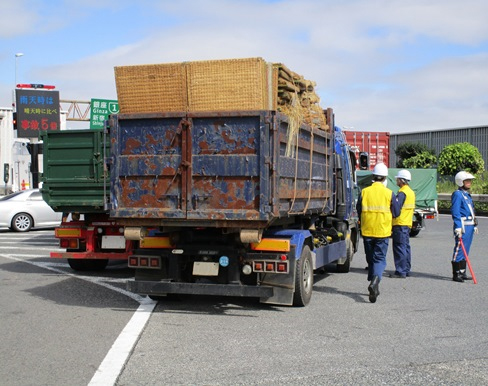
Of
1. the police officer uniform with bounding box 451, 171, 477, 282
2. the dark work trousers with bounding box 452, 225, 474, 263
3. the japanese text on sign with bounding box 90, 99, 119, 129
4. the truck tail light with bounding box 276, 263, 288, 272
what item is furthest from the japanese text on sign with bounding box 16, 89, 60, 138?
A: the truck tail light with bounding box 276, 263, 288, 272

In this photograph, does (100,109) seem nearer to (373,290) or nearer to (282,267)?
(373,290)

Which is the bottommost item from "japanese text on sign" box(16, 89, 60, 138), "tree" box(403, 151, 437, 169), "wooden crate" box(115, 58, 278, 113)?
"wooden crate" box(115, 58, 278, 113)

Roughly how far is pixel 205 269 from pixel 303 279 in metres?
1.30

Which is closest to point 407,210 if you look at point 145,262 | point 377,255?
point 377,255

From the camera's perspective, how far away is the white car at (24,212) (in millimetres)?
22406

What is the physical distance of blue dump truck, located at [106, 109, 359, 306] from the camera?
25.6ft

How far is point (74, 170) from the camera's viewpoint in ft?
38.1

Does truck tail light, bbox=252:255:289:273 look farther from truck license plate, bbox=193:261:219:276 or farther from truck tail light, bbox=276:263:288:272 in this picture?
truck license plate, bbox=193:261:219:276

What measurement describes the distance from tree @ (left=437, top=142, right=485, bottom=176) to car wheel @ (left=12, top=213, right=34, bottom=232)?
32.0 m

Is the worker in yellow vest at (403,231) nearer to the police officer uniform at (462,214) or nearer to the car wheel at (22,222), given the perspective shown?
the police officer uniform at (462,214)

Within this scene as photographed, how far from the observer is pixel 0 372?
5.84 m

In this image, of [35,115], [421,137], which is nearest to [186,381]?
[35,115]

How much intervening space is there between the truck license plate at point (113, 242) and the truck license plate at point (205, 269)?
3.36 meters

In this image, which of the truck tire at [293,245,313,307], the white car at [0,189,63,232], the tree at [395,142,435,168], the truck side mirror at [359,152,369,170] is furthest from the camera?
the tree at [395,142,435,168]
